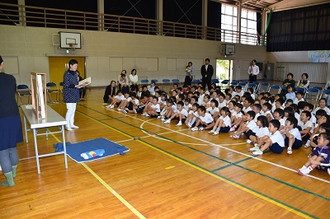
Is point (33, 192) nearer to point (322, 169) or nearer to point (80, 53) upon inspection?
point (322, 169)

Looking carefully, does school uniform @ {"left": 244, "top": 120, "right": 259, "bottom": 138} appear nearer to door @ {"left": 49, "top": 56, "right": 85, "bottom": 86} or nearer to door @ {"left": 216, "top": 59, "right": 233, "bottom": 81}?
door @ {"left": 49, "top": 56, "right": 85, "bottom": 86}

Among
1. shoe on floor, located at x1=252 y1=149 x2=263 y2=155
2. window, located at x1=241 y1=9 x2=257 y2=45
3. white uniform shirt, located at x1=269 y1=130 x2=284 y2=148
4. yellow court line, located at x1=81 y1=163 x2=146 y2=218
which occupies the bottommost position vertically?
yellow court line, located at x1=81 y1=163 x2=146 y2=218

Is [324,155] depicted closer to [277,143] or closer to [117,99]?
[277,143]

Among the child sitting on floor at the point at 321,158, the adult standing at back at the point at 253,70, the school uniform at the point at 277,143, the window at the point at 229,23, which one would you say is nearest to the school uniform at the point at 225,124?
the school uniform at the point at 277,143

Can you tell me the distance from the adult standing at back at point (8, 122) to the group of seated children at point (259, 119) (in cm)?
389

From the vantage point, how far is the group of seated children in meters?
4.86

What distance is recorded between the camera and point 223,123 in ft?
20.8

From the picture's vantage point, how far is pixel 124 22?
17.4 m

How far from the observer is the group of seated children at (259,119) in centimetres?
486

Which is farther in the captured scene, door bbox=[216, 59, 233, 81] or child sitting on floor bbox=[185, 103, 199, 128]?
door bbox=[216, 59, 233, 81]

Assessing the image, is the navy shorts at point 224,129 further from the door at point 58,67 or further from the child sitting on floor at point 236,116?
the door at point 58,67

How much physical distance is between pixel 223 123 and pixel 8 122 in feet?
14.7

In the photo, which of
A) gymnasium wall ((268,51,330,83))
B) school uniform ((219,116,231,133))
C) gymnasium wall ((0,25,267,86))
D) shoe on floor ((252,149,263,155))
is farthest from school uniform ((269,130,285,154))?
gymnasium wall ((268,51,330,83))

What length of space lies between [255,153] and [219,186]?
1.60 metres
